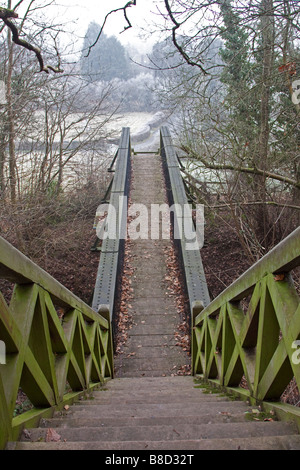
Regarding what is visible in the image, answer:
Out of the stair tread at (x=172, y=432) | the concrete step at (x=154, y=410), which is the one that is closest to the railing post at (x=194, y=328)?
the concrete step at (x=154, y=410)

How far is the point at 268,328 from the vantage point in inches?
75.5

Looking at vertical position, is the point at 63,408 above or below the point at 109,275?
below

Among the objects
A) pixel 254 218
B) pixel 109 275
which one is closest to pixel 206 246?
pixel 254 218

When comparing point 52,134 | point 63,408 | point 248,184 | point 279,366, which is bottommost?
point 63,408

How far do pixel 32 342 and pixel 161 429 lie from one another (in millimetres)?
740

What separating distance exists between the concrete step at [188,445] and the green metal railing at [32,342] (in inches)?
6.0

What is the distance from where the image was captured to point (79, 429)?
1810mm

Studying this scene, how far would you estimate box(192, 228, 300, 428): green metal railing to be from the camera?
5.09ft

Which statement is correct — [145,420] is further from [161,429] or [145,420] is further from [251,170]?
[251,170]

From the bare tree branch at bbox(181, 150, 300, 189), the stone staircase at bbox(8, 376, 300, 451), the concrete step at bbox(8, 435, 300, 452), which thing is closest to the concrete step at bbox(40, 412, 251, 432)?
the stone staircase at bbox(8, 376, 300, 451)

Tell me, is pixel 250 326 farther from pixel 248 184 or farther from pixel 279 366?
pixel 248 184

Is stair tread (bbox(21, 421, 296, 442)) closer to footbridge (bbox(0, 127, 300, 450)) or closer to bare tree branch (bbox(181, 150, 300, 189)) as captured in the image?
footbridge (bbox(0, 127, 300, 450))

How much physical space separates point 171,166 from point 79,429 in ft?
32.9

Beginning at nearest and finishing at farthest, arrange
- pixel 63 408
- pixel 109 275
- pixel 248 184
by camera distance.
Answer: pixel 63 408, pixel 109 275, pixel 248 184
